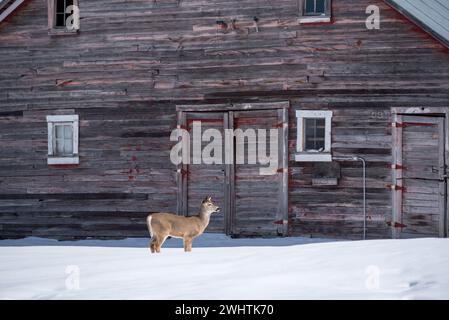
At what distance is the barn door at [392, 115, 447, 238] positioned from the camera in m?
16.4

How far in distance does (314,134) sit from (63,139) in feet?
18.5

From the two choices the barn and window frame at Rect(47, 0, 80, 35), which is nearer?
the barn

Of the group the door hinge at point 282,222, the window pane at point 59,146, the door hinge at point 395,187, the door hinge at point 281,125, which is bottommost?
the door hinge at point 282,222

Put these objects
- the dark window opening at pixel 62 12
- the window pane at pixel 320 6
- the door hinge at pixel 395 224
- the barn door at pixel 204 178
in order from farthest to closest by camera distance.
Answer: the dark window opening at pixel 62 12 → the barn door at pixel 204 178 → the window pane at pixel 320 6 → the door hinge at pixel 395 224

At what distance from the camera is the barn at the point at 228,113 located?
54.0 feet

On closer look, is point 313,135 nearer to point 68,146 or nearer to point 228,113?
point 228,113

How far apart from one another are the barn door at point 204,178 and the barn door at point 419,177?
3.56m

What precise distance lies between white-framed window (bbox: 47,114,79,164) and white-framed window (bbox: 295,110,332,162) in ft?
16.3

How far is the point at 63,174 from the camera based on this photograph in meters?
18.4

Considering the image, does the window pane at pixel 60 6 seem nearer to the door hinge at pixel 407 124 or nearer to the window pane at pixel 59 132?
the window pane at pixel 59 132

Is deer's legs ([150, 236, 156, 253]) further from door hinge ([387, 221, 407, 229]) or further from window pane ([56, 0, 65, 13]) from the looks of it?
window pane ([56, 0, 65, 13])

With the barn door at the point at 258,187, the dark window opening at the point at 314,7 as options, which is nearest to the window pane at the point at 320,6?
the dark window opening at the point at 314,7

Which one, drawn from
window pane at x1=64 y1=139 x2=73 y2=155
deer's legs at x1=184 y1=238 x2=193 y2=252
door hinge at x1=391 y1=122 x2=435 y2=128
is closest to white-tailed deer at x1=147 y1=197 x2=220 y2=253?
deer's legs at x1=184 y1=238 x2=193 y2=252
